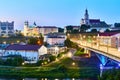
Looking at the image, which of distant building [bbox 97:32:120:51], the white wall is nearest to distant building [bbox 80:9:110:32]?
the white wall

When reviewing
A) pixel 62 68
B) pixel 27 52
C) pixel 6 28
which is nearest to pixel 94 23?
pixel 6 28

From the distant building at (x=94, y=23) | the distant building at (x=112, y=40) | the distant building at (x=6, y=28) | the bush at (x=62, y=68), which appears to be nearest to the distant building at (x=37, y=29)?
the distant building at (x=6, y=28)

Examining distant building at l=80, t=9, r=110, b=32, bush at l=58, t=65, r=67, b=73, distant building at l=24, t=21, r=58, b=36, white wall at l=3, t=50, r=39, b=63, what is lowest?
bush at l=58, t=65, r=67, b=73

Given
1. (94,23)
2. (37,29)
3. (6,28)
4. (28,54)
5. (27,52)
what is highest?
(94,23)

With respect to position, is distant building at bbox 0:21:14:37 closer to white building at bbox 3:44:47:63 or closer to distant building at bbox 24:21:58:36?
distant building at bbox 24:21:58:36

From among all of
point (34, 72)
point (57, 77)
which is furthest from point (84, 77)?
point (34, 72)

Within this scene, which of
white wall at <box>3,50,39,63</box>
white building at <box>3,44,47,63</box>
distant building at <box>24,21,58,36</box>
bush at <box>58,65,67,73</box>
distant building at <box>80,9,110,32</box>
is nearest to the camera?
bush at <box>58,65,67,73</box>

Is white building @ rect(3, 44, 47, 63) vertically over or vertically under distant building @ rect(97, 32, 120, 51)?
under

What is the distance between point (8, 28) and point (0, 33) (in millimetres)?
2785

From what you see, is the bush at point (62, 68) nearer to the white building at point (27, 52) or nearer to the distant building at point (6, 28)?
the white building at point (27, 52)

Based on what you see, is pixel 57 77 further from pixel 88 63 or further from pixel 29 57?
pixel 29 57

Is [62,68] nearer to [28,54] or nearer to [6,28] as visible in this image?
[28,54]

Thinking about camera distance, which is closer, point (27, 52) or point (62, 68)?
point (62, 68)

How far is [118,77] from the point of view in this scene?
23.0 meters
